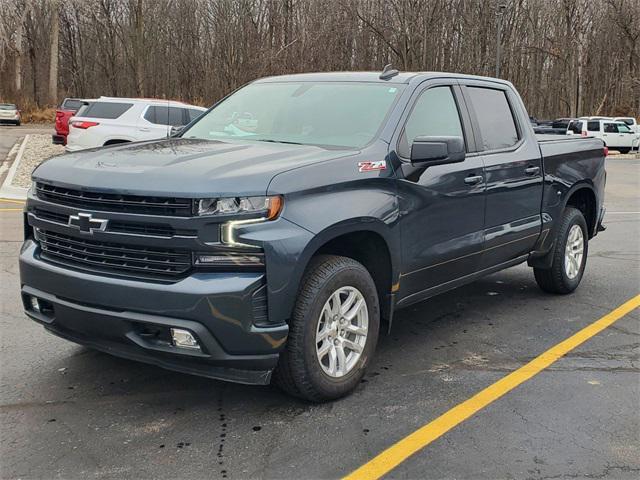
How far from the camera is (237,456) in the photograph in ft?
11.1

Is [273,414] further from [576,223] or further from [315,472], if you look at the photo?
[576,223]

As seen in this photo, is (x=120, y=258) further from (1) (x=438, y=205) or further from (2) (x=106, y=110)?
(2) (x=106, y=110)

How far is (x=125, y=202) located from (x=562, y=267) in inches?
170

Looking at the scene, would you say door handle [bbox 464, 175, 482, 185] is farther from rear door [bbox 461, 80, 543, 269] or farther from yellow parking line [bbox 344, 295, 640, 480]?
yellow parking line [bbox 344, 295, 640, 480]

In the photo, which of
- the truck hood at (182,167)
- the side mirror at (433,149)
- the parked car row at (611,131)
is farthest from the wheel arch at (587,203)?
the parked car row at (611,131)

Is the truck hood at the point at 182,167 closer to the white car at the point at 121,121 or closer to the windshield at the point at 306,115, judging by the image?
the windshield at the point at 306,115

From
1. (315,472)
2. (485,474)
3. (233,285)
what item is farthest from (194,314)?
(485,474)

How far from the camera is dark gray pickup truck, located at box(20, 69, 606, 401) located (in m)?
3.46

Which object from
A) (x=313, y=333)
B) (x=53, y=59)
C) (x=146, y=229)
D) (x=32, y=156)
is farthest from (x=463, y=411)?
(x=53, y=59)

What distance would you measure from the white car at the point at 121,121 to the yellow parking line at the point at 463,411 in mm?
12255

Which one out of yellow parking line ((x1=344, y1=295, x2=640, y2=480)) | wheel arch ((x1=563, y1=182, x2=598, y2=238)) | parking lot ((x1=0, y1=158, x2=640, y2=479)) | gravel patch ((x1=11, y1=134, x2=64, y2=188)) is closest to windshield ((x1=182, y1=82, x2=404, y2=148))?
parking lot ((x1=0, y1=158, x2=640, y2=479))

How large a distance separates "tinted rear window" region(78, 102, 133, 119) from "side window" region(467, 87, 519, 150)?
12352 mm

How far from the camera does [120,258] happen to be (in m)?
3.59

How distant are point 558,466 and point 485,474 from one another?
380 mm
